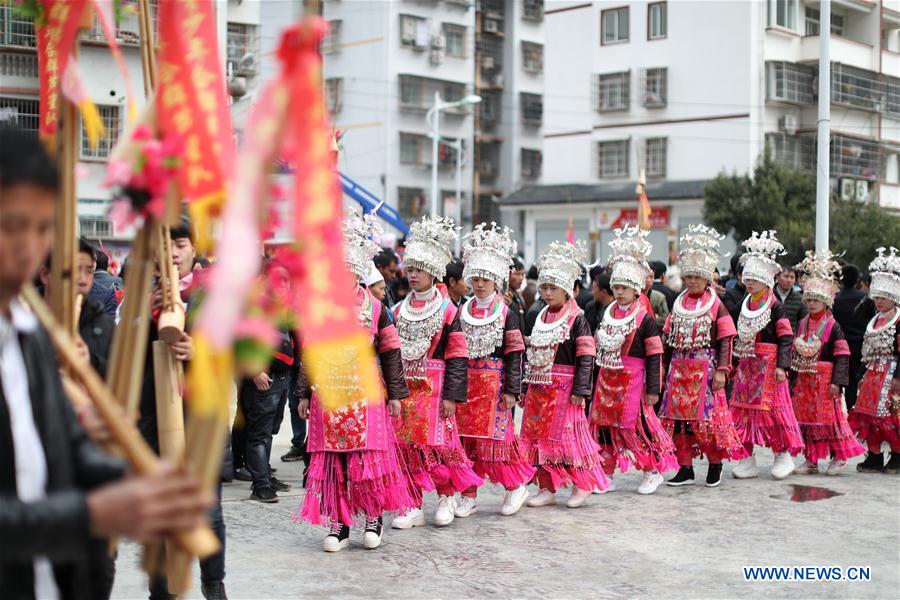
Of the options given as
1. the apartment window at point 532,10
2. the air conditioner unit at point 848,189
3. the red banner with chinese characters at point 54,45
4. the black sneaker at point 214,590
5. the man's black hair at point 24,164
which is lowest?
Answer: the black sneaker at point 214,590

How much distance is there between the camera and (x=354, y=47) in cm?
4412

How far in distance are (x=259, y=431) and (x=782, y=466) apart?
4654 mm

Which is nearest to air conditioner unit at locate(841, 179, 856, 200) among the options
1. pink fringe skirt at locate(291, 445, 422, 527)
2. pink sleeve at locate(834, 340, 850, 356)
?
pink sleeve at locate(834, 340, 850, 356)

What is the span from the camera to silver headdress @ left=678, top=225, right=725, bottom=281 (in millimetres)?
9586

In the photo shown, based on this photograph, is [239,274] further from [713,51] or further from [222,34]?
[713,51]

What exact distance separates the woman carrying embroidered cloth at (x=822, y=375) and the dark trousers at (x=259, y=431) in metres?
4.86

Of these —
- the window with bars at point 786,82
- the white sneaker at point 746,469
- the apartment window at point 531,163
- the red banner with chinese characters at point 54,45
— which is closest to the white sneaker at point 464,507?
the white sneaker at point 746,469

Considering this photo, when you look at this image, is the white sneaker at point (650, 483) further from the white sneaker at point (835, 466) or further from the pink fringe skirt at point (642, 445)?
the white sneaker at point (835, 466)

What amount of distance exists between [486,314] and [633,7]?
107 feet

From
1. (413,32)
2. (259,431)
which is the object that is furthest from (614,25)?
(259,431)

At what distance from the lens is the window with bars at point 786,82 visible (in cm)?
3594

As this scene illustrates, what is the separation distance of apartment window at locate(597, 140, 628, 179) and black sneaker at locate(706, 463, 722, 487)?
30.8 metres

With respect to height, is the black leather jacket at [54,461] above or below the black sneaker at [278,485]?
above

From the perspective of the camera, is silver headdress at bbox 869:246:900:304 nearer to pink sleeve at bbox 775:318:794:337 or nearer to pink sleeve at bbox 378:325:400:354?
pink sleeve at bbox 775:318:794:337
